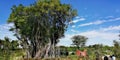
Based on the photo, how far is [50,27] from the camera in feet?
179

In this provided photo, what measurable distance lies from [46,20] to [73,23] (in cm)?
516

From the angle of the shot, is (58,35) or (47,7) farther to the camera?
(58,35)

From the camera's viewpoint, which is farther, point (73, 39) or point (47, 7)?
point (73, 39)

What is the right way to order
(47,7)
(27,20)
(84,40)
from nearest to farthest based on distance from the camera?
(47,7)
(27,20)
(84,40)

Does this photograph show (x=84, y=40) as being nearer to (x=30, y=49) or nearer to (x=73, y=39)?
(x=73, y=39)

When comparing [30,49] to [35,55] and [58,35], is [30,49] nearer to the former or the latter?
[35,55]

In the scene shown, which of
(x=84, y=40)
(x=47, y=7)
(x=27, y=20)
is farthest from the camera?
(x=84, y=40)

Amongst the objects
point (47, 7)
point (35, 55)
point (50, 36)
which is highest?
point (47, 7)

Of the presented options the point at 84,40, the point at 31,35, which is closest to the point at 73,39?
the point at 84,40

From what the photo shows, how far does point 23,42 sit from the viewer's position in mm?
58219

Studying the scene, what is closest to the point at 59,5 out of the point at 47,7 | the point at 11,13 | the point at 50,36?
the point at 47,7

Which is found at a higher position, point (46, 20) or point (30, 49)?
point (46, 20)

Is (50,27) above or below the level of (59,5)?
below

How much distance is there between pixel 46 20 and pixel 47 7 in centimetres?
262
